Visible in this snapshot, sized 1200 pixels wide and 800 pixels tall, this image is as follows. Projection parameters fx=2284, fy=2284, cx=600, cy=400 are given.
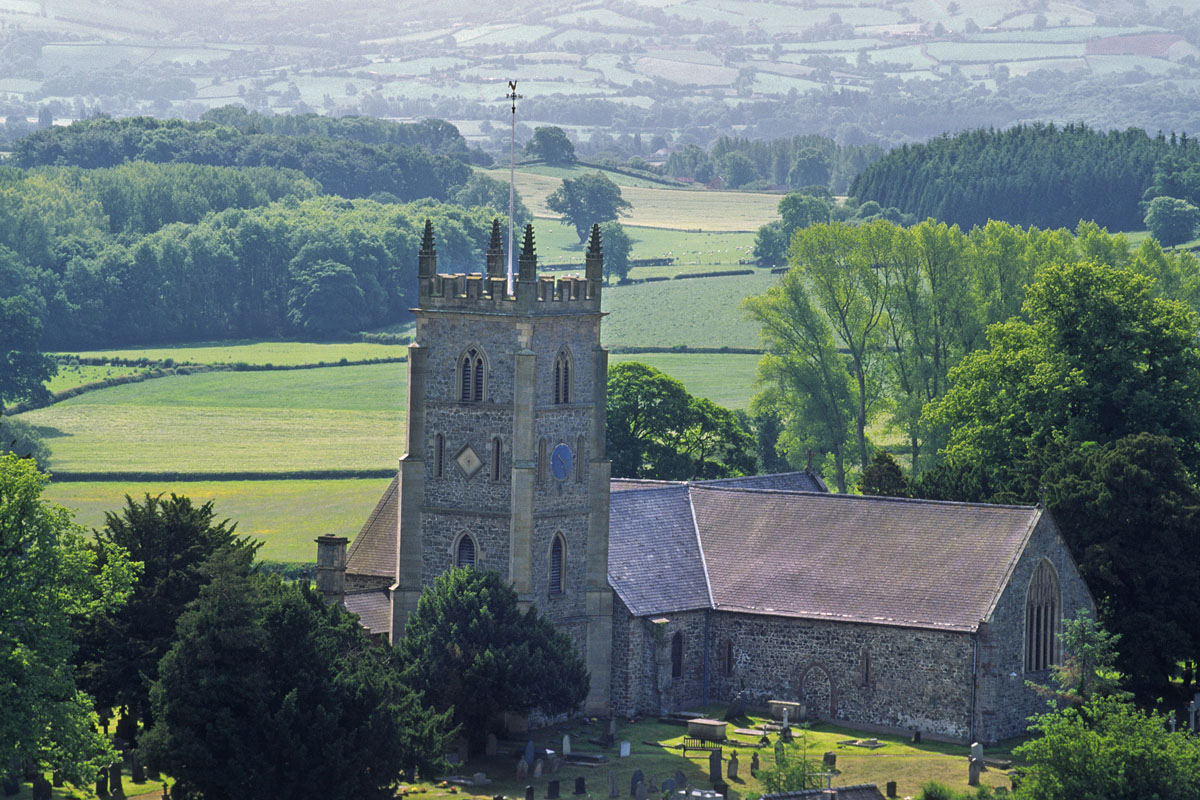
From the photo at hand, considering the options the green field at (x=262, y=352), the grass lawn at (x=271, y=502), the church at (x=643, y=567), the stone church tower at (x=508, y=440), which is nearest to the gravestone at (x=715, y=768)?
the church at (x=643, y=567)

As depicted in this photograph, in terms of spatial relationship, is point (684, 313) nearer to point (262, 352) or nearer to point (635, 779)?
point (262, 352)

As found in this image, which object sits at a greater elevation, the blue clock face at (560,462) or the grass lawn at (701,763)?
the blue clock face at (560,462)

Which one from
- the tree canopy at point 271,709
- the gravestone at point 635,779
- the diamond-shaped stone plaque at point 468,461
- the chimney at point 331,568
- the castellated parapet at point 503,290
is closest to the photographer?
the tree canopy at point 271,709

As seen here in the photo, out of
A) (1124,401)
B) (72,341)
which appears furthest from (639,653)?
(72,341)

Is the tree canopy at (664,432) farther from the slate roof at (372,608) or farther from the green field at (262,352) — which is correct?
the green field at (262,352)

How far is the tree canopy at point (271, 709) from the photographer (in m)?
58.1

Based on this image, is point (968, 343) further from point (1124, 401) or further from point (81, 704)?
point (81, 704)

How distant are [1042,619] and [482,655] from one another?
18.0 m

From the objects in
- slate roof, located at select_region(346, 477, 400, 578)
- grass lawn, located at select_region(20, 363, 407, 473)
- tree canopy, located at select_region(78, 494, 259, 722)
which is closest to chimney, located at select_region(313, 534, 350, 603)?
tree canopy, located at select_region(78, 494, 259, 722)

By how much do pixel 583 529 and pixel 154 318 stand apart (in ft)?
375

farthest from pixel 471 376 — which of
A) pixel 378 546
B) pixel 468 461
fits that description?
pixel 378 546

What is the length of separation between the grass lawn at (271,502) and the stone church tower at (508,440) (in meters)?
32.4

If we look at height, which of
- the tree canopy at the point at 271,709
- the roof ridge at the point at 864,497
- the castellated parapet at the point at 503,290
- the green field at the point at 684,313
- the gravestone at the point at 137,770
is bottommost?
the gravestone at the point at 137,770

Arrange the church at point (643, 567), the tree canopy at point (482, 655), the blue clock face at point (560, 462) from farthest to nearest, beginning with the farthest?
1. the blue clock face at point (560, 462)
2. the church at point (643, 567)
3. the tree canopy at point (482, 655)
